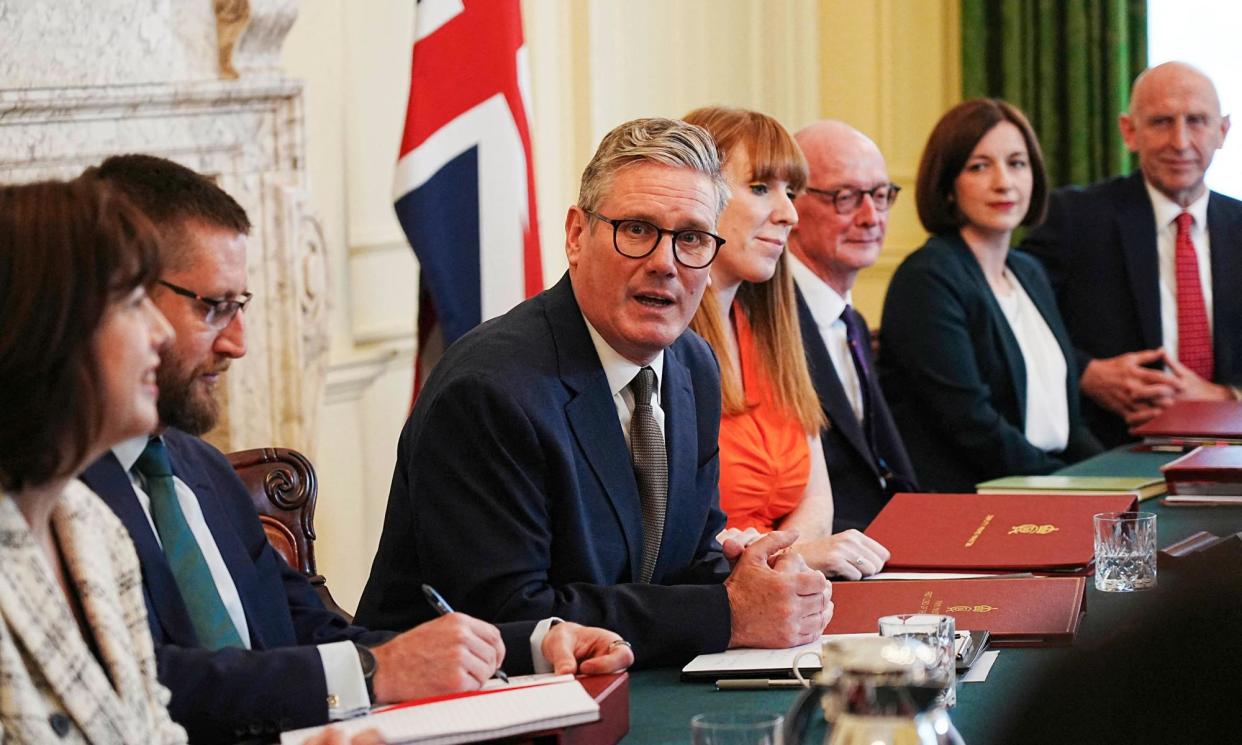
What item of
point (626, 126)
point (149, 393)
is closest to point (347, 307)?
point (626, 126)

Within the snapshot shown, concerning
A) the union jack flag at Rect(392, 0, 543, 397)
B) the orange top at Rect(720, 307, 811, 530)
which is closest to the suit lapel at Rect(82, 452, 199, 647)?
the orange top at Rect(720, 307, 811, 530)

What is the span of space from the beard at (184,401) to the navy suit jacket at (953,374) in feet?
8.57

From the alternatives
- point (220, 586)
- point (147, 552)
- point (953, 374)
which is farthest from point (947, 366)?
point (147, 552)

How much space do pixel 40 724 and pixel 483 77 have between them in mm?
2924

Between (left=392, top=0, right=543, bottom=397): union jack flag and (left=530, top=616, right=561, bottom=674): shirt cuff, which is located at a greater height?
(left=392, top=0, right=543, bottom=397): union jack flag

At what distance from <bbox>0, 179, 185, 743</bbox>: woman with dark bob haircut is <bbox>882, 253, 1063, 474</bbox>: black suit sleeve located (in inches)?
121

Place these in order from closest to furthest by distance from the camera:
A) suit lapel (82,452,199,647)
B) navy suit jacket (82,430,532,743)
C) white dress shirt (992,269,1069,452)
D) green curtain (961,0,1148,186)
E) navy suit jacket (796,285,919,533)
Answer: navy suit jacket (82,430,532,743) < suit lapel (82,452,199,647) < navy suit jacket (796,285,919,533) < white dress shirt (992,269,1069,452) < green curtain (961,0,1148,186)

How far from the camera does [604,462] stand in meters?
2.39

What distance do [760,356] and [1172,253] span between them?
229 cm

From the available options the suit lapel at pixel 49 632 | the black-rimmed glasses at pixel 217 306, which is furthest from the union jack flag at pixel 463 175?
the suit lapel at pixel 49 632

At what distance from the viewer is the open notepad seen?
1641 mm

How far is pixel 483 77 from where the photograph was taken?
4191 mm

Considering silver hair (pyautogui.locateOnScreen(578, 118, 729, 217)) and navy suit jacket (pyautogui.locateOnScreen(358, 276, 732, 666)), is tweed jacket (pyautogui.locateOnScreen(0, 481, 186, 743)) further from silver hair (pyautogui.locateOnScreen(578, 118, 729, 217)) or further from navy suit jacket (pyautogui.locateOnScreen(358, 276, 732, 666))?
silver hair (pyautogui.locateOnScreen(578, 118, 729, 217))

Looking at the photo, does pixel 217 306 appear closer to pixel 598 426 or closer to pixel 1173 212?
pixel 598 426
